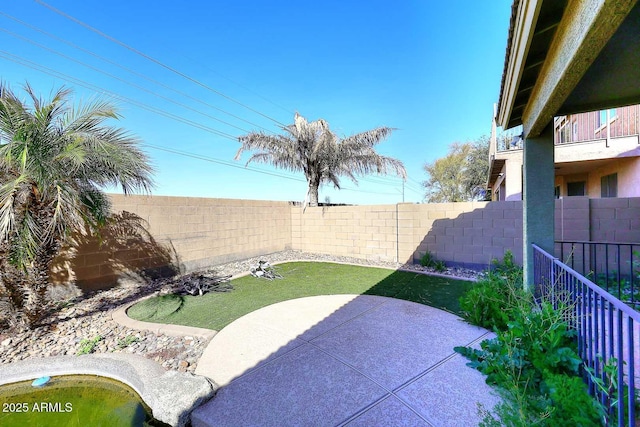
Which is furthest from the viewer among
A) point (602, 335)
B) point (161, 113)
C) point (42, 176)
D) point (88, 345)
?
point (161, 113)

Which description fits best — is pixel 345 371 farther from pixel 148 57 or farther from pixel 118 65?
pixel 148 57

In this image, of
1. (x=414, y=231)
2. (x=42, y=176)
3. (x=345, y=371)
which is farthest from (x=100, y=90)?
(x=414, y=231)

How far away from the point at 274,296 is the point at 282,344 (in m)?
2.05

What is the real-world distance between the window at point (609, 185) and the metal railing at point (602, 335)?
9.78 metres

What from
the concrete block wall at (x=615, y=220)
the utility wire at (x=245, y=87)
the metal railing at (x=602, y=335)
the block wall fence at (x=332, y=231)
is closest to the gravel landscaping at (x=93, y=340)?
the block wall fence at (x=332, y=231)

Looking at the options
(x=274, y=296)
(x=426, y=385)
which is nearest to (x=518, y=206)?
(x=426, y=385)

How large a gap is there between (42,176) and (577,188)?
59.1ft

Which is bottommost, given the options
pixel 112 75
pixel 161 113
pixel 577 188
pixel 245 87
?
pixel 577 188

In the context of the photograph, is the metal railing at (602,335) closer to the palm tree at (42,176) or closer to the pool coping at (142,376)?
the pool coping at (142,376)

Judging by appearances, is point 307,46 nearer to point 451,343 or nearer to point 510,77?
point 510,77

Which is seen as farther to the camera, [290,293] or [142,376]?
[290,293]

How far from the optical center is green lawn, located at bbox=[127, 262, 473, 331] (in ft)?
14.4

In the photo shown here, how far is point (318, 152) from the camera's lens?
1049 cm

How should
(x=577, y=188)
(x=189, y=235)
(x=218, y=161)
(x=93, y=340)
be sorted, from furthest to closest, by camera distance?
(x=218, y=161)
(x=577, y=188)
(x=189, y=235)
(x=93, y=340)
